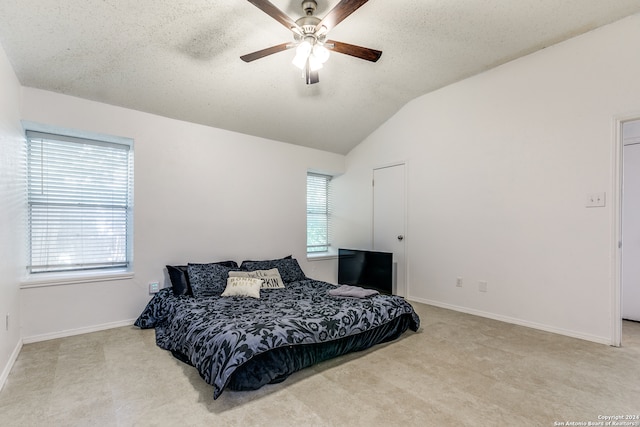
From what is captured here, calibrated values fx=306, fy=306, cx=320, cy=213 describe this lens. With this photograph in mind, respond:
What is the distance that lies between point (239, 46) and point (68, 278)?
9.28 feet

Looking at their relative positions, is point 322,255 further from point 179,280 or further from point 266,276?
point 179,280

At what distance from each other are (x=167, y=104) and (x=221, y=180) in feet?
3.57

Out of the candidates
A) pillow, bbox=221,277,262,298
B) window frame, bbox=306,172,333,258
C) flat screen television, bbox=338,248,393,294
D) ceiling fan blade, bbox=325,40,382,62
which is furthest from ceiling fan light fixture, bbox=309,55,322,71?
window frame, bbox=306,172,333,258

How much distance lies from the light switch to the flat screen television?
219 centimetres

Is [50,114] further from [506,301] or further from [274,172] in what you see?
[506,301]

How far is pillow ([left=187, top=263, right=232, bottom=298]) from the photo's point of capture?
3.30 metres

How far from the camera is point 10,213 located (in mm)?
2455

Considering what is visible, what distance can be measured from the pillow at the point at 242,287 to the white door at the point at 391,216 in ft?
7.31

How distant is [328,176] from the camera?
226 inches

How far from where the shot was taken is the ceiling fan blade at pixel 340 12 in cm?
186

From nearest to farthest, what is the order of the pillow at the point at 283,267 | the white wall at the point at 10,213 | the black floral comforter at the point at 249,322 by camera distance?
the black floral comforter at the point at 249,322 < the white wall at the point at 10,213 < the pillow at the point at 283,267

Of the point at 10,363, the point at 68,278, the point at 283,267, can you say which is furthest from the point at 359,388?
the point at 68,278

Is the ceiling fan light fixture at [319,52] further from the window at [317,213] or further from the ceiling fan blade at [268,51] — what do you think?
the window at [317,213]

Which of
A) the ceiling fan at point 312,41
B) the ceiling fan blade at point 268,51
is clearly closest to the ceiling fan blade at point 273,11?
the ceiling fan at point 312,41
